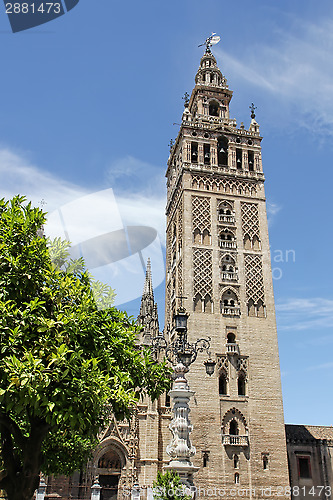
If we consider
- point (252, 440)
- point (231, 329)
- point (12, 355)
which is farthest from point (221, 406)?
point (12, 355)

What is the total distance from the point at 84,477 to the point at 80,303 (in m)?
21.2

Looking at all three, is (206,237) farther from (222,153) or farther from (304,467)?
(304,467)

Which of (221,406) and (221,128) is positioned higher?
(221,128)

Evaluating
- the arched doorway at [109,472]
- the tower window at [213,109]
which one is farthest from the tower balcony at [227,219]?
the arched doorway at [109,472]

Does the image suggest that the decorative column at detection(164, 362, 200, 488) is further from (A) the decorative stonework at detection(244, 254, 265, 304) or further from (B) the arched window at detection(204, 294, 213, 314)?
(A) the decorative stonework at detection(244, 254, 265, 304)

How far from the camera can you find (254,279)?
115 ft

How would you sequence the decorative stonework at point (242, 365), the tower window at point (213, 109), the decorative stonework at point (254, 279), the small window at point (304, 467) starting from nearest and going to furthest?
the decorative stonework at point (242, 365), the small window at point (304, 467), the decorative stonework at point (254, 279), the tower window at point (213, 109)

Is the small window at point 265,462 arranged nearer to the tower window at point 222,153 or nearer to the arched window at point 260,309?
the arched window at point 260,309

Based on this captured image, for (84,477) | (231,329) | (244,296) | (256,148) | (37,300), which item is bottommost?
(84,477)

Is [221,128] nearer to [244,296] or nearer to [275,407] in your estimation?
[244,296]

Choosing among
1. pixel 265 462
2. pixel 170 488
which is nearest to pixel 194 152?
pixel 265 462

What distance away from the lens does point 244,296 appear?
3409cm

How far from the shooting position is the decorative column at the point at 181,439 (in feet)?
45.2

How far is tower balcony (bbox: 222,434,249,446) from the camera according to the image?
29297mm
